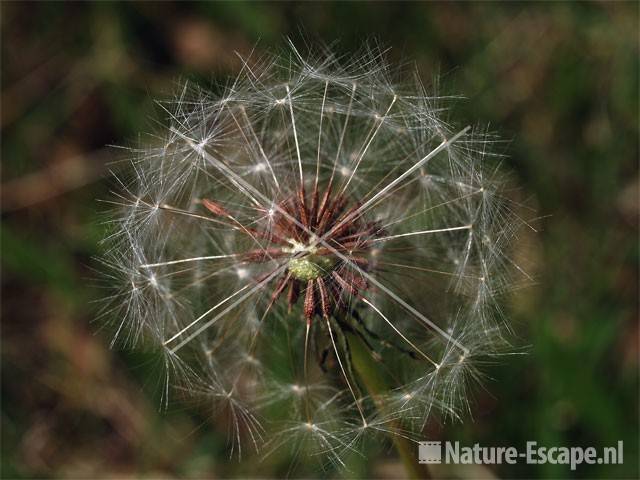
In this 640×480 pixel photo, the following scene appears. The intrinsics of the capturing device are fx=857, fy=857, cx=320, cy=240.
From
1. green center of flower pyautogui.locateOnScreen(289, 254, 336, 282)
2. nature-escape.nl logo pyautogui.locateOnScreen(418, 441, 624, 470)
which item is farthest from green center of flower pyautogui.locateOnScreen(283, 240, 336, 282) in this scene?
nature-escape.nl logo pyautogui.locateOnScreen(418, 441, 624, 470)

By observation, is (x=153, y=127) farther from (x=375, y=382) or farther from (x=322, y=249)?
(x=375, y=382)

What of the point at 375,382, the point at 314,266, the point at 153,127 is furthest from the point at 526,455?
the point at 153,127

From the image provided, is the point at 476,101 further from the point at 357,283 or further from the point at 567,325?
the point at 357,283

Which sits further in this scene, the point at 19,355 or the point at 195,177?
the point at 19,355

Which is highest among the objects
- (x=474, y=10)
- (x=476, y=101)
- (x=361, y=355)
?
(x=474, y=10)

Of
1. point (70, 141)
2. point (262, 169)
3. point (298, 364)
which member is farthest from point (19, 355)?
point (262, 169)

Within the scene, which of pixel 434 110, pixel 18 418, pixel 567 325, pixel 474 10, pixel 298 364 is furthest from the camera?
pixel 474 10

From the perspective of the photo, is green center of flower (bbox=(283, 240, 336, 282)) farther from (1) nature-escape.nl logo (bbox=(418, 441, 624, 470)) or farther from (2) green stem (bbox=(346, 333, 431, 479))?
(1) nature-escape.nl logo (bbox=(418, 441, 624, 470))

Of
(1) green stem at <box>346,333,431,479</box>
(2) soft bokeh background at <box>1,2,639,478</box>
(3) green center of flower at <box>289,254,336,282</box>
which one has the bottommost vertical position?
(1) green stem at <box>346,333,431,479</box>
